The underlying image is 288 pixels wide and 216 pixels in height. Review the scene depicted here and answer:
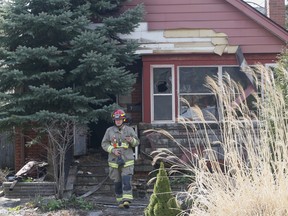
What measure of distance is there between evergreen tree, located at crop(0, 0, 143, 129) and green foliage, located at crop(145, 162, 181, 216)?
384 cm

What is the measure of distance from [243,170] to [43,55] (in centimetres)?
584

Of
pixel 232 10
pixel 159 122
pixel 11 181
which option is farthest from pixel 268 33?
pixel 11 181

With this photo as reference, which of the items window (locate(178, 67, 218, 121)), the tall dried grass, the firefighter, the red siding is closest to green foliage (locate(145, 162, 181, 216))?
the tall dried grass

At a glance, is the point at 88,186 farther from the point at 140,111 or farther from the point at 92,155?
the point at 140,111

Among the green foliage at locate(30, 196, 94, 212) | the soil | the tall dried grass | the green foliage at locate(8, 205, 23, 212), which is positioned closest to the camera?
the tall dried grass

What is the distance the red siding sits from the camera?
11422 millimetres

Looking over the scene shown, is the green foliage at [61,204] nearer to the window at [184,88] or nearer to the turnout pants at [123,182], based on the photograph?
the turnout pants at [123,182]

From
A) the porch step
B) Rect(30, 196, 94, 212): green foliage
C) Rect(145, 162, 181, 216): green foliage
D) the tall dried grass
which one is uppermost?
the tall dried grass

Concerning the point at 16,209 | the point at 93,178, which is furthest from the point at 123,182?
the point at 93,178

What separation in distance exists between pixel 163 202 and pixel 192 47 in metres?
6.53

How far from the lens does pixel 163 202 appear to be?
17.9ft

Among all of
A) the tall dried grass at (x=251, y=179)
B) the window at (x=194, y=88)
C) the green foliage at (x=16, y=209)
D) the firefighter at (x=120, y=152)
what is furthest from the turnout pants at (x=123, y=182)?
the window at (x=194, y=88)

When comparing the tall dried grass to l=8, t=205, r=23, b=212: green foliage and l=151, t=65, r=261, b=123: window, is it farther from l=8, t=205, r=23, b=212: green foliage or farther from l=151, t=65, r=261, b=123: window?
l=151, t=65, r=261, b=123: window

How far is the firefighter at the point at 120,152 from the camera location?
8352 mm
